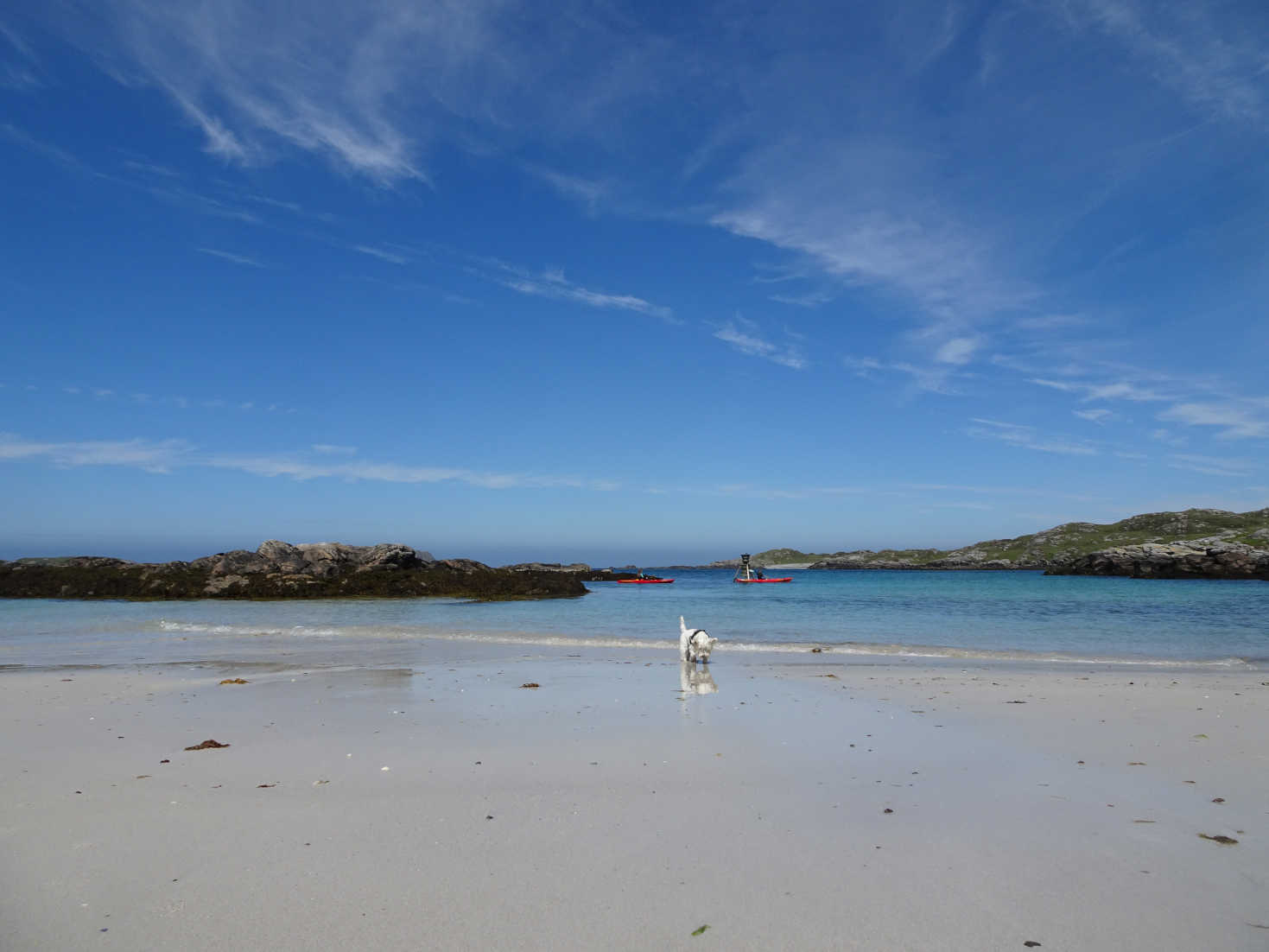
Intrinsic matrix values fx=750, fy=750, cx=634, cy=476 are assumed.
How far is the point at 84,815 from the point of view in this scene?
523 cm

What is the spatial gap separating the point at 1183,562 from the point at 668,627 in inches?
2696

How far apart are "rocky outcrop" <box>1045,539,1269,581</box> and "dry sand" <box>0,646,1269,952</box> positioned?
230 feet

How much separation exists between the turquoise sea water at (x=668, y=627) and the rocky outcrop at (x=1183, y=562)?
34.9 m

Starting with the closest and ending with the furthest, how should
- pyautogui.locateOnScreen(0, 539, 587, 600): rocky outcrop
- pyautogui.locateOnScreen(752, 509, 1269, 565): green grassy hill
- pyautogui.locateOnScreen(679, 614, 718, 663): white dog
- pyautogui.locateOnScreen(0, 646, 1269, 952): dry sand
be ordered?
pyautogui.locateOnScreen(0, 646, 1269, 952): dry sand
pyautogui.locateOnScreen(679, 614, 718, 663): white dog
pyautogui.locateOnScreen(0, 539, 587, 600): rocky outcrop
pyautogui.locateOnScreen(752, 509, 1269, 565): green grassy hill

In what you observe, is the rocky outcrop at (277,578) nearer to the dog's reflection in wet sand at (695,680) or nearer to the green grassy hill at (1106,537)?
the dog's reflection in wet sand at (695,680)

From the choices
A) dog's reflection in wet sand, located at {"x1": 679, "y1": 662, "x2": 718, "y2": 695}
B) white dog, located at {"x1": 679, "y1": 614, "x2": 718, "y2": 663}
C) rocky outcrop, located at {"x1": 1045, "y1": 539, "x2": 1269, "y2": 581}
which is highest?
rocky outcrop, located at {"x1": 1045, "y1": 539, "x2": 1269, "y2": 581}

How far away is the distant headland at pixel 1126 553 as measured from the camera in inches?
2665

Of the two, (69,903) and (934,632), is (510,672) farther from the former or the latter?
(934,632)

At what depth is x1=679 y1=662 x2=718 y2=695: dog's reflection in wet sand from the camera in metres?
11.1

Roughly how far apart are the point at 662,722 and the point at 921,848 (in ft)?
13.7

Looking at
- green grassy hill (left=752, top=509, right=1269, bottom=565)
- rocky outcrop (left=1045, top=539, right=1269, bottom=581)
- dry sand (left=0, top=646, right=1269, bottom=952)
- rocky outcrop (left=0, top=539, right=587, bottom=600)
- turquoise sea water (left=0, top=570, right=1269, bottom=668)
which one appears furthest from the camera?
green grassy hill (left=752, top=509, right=1269, bottom=565)

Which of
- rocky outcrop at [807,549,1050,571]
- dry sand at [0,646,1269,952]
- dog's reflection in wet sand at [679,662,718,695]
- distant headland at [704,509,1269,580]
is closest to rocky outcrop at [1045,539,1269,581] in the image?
distant headland at [704,509,1269,580]

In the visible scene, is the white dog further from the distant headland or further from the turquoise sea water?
the distant headland

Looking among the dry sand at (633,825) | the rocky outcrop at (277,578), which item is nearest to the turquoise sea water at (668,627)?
the rocky outcrop at (277,578)
